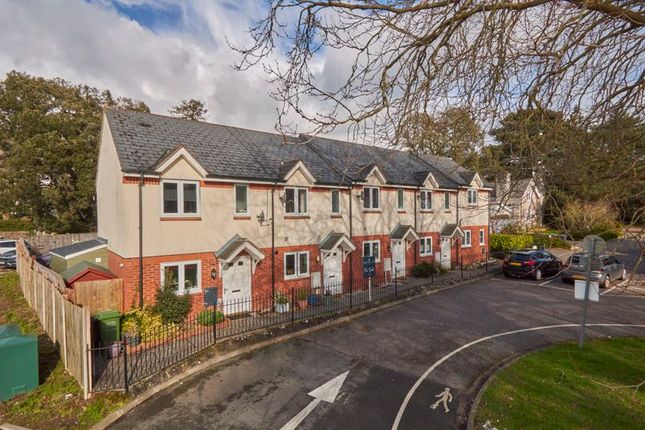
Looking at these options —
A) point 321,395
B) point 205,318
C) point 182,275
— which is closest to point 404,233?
point 205,318

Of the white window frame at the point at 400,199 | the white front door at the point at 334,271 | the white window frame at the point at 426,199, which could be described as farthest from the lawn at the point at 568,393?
the white window frame at the point at 426,199

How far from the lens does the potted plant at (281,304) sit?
1497 centimetres

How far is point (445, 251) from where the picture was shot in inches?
1015

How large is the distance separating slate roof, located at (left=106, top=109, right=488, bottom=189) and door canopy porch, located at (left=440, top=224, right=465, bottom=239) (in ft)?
16.4

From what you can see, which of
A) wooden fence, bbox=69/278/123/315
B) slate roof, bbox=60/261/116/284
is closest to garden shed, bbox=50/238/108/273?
slate roof, bbox=60/261/116/284

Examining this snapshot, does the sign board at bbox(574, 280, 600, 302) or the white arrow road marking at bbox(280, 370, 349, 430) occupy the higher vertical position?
the sign board at bbox(574, 280, 600, 302)

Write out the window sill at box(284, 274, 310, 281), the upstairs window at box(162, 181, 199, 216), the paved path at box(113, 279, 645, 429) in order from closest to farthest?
1. the paved path at box(113, 279, 645, 429)
2. the upstairs window at box(162, 181, 199, 216)
3. the window sill at box(284, 274, 310, 281)

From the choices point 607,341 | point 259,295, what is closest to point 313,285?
point 259,295

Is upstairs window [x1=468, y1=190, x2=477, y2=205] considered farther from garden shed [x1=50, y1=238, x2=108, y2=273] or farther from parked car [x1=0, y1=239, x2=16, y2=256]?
parked car [x1=0, y1=239, x2=16, y2=256]

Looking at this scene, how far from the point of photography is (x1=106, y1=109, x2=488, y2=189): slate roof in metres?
13.6

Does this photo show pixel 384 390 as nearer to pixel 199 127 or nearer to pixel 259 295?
pixel 259 295

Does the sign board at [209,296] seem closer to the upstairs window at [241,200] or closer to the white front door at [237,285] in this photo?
the white front door at [237,285]

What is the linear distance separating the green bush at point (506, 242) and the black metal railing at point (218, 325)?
14396 mm

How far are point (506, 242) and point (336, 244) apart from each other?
70.4 feet
